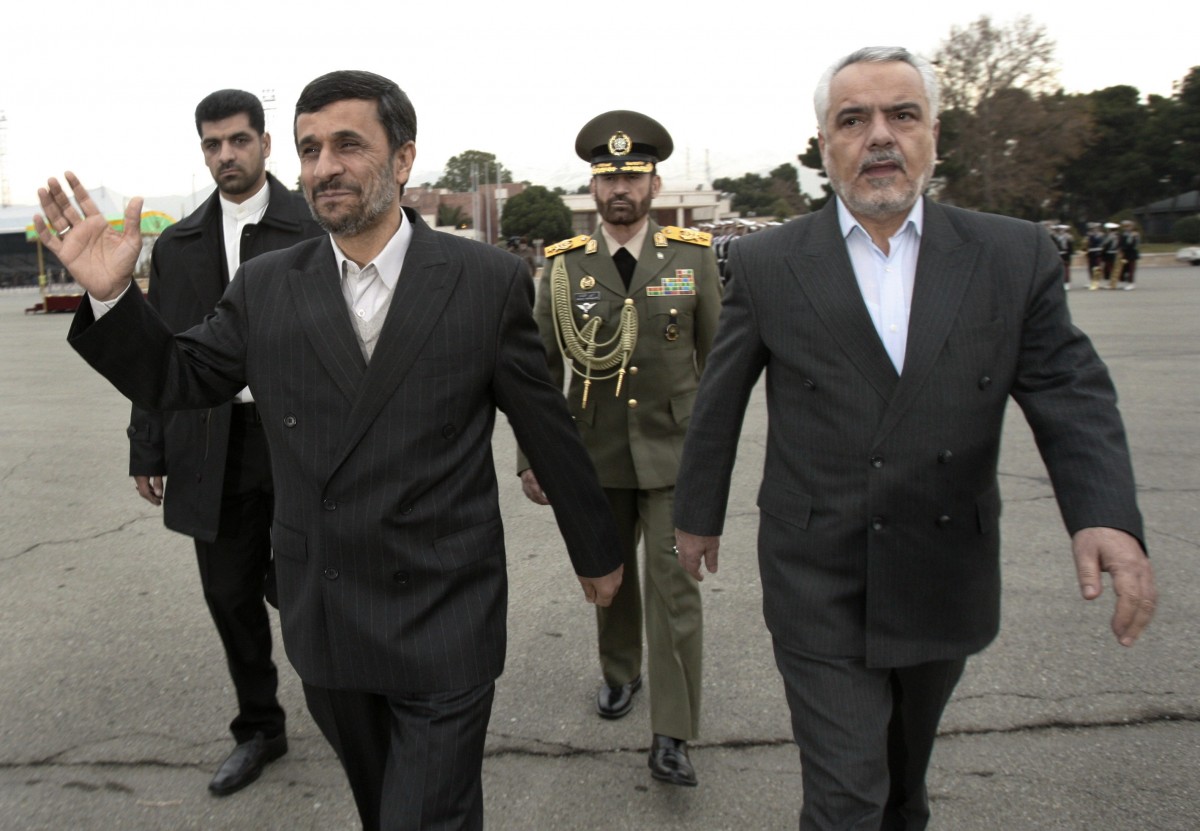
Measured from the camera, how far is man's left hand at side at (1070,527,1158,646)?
7.20 feet

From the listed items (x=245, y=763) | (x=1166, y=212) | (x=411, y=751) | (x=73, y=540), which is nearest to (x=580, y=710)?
(x=245, y=763)

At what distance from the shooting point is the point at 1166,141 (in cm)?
6284

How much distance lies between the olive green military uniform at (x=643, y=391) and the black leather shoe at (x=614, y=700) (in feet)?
0.14

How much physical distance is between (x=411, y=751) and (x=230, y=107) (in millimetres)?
2283

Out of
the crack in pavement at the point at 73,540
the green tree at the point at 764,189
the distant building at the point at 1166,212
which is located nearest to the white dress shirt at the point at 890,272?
the crack in pavement at the point at 73,540

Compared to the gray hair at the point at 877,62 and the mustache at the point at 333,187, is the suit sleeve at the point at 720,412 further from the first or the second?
the mustache at the point at 333,187

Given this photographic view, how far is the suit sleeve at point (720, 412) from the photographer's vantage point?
263 cm

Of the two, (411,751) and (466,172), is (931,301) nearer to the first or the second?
(411,751)

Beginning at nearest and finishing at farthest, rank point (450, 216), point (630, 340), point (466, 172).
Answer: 1. point (630, 340)
2. point (450, 216)
3. point (466, 172)

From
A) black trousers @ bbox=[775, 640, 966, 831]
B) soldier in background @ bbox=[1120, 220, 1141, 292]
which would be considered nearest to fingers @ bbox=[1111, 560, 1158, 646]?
black trousers @ bbox=[775, 640, 966, 831]

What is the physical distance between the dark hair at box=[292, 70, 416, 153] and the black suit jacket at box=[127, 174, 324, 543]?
110 centimetres

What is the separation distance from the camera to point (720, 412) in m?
2.69

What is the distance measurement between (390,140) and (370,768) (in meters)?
1.47

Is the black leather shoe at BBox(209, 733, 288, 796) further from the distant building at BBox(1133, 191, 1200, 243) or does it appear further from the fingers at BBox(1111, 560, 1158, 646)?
the distant building at BBox(1133, 191, 1200, 243)
